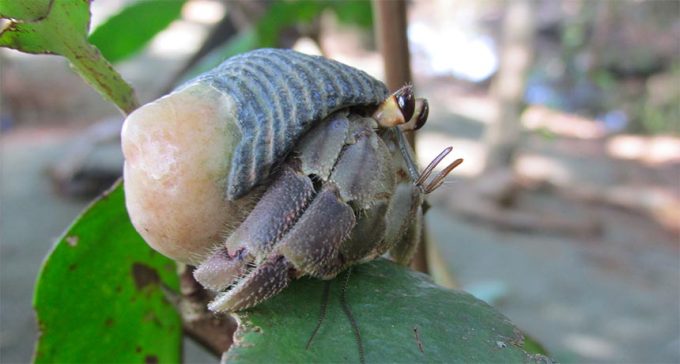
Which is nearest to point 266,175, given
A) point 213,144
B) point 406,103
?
point 213,144

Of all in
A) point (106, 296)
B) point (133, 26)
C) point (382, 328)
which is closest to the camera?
point (382, 328)

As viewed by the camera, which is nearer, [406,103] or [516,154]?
[406,103]

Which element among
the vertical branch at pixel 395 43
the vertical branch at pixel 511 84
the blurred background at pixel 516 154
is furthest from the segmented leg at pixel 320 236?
the vertical branch at pixel 511 84

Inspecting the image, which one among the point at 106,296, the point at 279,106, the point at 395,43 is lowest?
the point at 106,296

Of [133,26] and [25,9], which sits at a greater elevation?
[133,26]

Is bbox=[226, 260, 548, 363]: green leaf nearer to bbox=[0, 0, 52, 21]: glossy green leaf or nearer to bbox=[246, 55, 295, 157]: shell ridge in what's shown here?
bbox=[246, 55, 295, 157]: shell ridge

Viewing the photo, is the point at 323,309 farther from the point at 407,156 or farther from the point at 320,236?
the point at 407,156

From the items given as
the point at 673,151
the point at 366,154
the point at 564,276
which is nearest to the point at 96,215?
the point at 366,154

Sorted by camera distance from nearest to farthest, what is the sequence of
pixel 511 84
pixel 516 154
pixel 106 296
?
1. pixel 106 296
2. pixel 511 84
3. pixel 516 154
